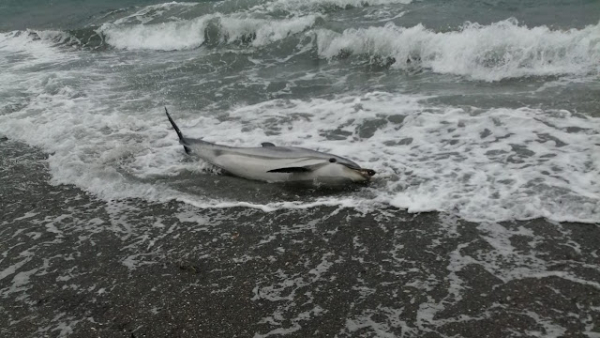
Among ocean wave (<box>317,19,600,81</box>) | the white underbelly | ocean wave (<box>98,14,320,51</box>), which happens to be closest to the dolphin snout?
the white underbelly

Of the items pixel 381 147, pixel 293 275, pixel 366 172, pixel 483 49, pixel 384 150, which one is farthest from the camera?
pixel 483 49

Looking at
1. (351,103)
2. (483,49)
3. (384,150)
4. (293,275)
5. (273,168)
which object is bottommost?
Result: (293,275)

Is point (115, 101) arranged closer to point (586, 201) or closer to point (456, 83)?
point (456, 83)

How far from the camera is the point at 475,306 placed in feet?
14.8

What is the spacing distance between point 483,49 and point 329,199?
24.0ft

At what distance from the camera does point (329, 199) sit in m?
6.51

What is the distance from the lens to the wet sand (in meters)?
4.46

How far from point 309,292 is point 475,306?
59.0 inches

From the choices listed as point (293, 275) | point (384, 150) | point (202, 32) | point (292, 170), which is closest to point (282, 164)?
point (292, 170)

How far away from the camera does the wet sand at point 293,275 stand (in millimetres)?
4457

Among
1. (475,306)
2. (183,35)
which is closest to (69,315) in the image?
(475,306)

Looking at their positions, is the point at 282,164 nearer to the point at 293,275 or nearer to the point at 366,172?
the point at 366,172

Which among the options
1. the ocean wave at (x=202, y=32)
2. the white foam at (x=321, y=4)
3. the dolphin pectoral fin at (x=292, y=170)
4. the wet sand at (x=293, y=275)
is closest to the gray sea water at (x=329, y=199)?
the wet sand at (x=293, y=275)

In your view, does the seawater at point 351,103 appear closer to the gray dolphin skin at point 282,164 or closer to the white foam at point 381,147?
the white foam at point 381,147
